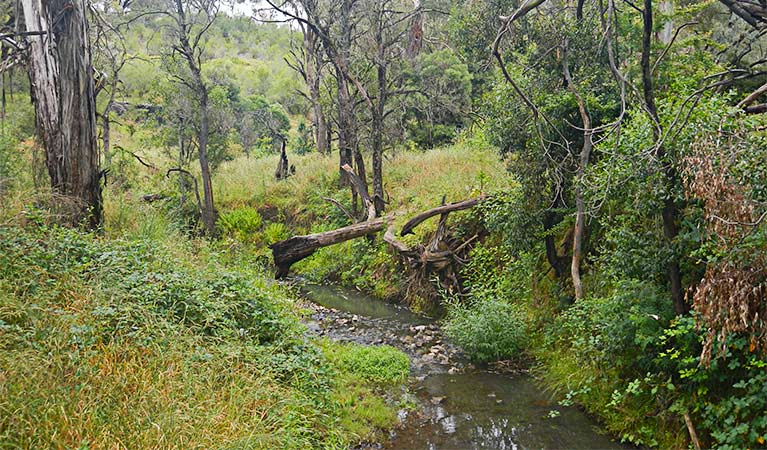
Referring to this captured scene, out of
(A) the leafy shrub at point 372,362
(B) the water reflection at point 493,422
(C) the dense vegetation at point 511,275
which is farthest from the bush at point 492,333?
(A) the leafy shrub at point 372,362

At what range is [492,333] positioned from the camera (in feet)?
27.5

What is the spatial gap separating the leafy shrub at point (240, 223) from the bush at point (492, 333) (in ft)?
37.7

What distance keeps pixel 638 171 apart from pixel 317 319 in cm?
732

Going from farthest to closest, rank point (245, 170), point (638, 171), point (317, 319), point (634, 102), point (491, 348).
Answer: point (245, 170)
point (317, 319)
point (491, 348)
point (634, 102)
point (638, 171)

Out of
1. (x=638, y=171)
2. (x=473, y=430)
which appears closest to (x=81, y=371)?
(x=473, y=430)

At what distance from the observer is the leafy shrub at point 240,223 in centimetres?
1858

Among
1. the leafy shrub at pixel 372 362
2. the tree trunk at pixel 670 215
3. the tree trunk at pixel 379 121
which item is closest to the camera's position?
the tree trunk at pixel 670 215

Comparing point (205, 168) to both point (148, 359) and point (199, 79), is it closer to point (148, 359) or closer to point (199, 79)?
point (199, 79)

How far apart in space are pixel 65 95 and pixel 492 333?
7253mm

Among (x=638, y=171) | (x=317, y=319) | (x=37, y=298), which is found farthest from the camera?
(x=317, y=319)

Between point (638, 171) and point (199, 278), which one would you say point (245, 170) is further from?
point (638, 171)

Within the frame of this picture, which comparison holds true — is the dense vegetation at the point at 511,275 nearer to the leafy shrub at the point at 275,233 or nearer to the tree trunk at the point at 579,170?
the tree trunk at the point at 579,170

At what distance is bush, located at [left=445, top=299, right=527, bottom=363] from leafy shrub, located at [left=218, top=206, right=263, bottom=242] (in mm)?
11506

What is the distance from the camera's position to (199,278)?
6340mm
